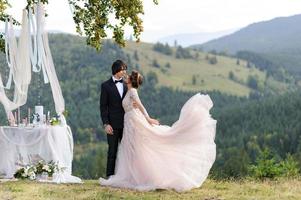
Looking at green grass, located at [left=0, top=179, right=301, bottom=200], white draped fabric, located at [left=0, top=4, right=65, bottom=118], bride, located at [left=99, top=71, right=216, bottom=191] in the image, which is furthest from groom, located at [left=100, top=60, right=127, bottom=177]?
white draped fabric, located at [left=0, top=4, right=65, bottom=118]

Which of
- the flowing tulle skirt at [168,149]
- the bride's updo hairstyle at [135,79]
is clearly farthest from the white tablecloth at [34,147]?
the bride's updo hairstyle at [135,79]

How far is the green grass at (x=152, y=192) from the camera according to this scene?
11.1 meters

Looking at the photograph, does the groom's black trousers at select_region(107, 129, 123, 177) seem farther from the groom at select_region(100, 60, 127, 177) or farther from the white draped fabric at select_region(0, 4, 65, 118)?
the white draped fabric at select_region(0, 4, 65, 118)

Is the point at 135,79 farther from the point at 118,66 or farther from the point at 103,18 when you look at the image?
the point at 103,18

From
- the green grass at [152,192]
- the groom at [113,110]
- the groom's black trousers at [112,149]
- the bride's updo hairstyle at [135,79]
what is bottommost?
the green grass at [152,192]

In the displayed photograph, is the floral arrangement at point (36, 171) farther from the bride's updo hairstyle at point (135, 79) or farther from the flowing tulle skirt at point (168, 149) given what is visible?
the bride's updo hairstyle at point (135, 79)

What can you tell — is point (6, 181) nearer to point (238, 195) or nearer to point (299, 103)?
point (238, 195)

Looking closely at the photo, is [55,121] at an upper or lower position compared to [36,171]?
upper

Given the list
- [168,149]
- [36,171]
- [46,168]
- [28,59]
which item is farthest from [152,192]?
[28,59]

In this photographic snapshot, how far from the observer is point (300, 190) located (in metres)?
12.2

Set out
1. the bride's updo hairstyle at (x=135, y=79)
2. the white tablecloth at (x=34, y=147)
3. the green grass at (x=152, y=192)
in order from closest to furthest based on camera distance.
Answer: the green grass at (x=152, y=192), the bride's updo hairstyle at (x=135, y=79), the white tablecloth at (x=34, y=147)

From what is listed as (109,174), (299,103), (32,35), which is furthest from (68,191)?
(299,103)

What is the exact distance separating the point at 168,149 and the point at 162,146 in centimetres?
14

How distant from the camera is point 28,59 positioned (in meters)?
16.2
